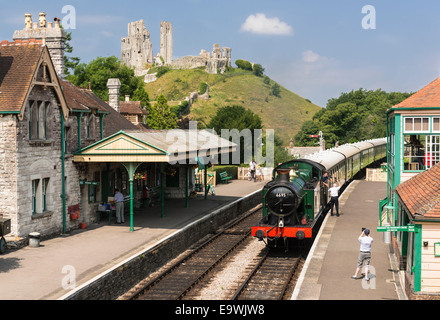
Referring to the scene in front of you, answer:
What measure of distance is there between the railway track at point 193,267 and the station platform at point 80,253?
118 centimetres

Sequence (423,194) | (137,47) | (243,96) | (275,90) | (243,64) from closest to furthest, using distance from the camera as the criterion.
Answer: (423,194) → (243,96) → (275,90) → (137,47) → (243,64)

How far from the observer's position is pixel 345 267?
15742 mm

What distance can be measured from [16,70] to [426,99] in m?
13.8

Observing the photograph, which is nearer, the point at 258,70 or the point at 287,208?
the point at 287,208

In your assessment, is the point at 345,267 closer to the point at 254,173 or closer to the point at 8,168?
the point at 8,168

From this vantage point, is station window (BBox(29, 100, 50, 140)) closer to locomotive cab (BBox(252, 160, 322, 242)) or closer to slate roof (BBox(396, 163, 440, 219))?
locomotive cab (BBox(252, 160, 322, 242))

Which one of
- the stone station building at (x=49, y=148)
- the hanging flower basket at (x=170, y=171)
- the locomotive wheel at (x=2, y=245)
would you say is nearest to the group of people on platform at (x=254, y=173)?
the hanging flower basket at (x=170, y=171)

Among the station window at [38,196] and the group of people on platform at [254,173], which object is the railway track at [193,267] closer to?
the station window at [38,196]

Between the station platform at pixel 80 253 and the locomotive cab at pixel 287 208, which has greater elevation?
the locomotive cab at pixel 287 208

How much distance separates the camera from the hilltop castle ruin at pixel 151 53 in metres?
148

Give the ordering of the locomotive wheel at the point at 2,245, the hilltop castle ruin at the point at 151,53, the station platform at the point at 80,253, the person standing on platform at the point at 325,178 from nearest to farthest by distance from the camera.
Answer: the station platform at the point at 80,253 → the locomotive wheel at the point at 2,245 → the person standing on platform at the point at 325,178 → the hilltop castle ruin at the point at 151,53

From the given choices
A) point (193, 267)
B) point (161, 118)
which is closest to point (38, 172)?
point (193, 267)

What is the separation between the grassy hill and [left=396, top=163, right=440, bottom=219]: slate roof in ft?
300

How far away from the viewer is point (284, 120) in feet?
390
